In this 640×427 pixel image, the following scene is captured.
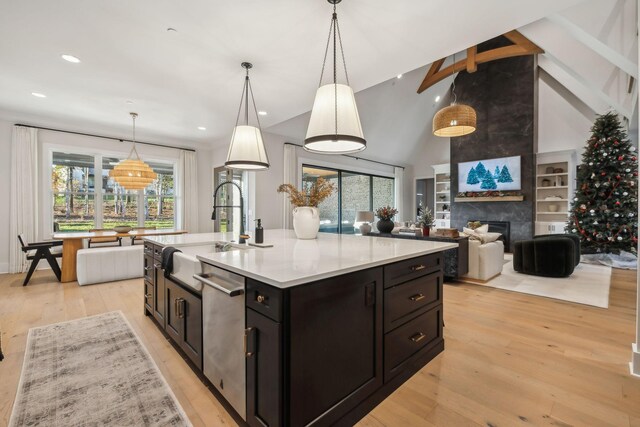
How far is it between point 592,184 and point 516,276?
2.92 meters

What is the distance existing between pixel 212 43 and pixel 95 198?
4.96 m

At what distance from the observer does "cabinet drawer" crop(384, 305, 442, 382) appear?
1.71 meters

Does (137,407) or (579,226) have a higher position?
(579,226)

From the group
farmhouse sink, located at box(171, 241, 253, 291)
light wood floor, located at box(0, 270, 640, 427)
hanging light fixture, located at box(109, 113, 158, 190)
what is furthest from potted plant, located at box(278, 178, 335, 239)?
hanging light fixture, located at box(109, 113, 158, 190)

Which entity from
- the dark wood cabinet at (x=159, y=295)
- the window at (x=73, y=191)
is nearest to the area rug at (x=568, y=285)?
the dark wood cabinet at (x=159, y=295)

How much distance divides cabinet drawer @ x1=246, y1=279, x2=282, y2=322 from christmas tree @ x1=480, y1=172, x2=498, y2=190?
8.22 metres

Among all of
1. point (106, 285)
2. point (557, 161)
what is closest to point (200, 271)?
point (106, 285)

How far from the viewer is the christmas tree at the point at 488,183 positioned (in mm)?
7696

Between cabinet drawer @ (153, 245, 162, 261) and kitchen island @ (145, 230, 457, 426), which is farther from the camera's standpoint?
cabinet drawer @ (153, 245, 162, 261)

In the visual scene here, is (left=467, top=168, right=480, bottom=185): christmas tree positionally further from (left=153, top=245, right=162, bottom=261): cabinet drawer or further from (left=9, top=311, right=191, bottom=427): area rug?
(left=9, top=311, right=191, bottom=427): area rug

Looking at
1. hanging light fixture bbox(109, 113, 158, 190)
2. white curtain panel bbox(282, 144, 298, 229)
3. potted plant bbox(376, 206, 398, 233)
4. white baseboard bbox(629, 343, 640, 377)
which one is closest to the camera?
white baseboard bbox(629, 343, 640, 377)

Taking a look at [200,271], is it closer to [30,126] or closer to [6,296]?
[6,296]

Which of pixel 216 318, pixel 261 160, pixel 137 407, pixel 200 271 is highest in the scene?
pixel 261 160

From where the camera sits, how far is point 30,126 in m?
4.99
